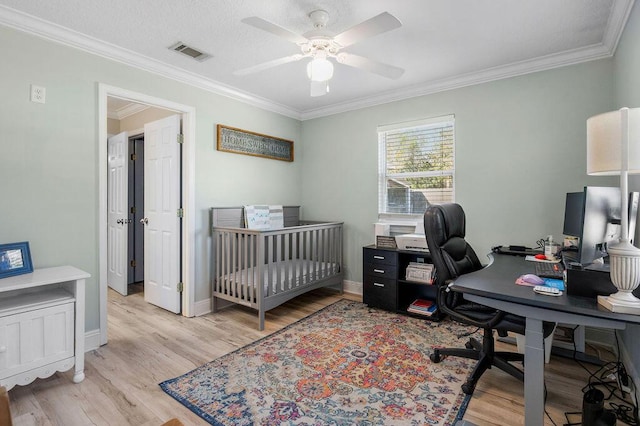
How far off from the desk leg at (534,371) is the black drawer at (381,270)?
1.85m

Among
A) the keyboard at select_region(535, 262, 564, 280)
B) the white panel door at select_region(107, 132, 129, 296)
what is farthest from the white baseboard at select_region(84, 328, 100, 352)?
the keyboard at select_region(535, 262, 564, 280)

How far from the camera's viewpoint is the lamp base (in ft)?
3.83

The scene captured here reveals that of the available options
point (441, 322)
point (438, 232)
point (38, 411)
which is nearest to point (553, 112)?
point (438, 232)

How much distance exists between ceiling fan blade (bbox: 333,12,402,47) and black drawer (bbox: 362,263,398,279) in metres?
2.17

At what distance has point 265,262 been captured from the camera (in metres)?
3.04

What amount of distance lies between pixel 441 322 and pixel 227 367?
76.0 inches

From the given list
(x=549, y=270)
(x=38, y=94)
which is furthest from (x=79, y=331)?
(x=549, y=270)

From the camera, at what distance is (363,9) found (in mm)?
2053

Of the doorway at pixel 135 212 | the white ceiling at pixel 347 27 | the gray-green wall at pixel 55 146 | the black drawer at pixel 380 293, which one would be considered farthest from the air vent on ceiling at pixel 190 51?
the black drawer at pixel 380 293

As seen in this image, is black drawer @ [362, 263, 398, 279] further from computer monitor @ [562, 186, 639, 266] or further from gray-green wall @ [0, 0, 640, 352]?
computer monitor @ [562, 186, 639, 266]

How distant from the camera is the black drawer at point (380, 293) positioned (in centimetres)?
327

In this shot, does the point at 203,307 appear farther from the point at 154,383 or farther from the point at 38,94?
the point at 38,94

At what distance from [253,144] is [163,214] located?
1.26 meters

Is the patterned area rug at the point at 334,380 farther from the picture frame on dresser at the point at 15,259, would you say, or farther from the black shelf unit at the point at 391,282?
the picture frame on dresser at the point at 15,259
